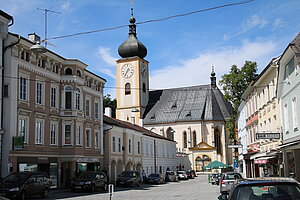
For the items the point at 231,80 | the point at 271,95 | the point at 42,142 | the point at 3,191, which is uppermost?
the point at 231,80

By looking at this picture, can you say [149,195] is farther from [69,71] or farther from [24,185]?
[69,71]

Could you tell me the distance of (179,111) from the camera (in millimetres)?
85062

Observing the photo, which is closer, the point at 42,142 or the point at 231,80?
the point at 42,142

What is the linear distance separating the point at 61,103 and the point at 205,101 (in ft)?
180

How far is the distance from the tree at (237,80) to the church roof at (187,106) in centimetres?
2981

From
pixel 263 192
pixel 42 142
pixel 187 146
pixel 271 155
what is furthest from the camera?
pixel 187 146

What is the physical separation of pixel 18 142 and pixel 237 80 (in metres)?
31.3

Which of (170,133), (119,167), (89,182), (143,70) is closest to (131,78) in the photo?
(143,70)

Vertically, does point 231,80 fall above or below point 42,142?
above

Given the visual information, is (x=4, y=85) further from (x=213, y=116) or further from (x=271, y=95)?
(x=213, y=116)

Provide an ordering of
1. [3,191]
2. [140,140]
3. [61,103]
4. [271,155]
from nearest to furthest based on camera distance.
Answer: [3,191], [271,155], [61,103], [140,140]

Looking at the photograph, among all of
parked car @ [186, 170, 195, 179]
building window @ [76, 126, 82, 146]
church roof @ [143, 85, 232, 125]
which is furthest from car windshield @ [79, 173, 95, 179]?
church roof @ [143, 85, 232, 125]

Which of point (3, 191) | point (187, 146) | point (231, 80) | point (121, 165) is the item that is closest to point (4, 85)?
point (3, 191)

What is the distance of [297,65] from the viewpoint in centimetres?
1972
